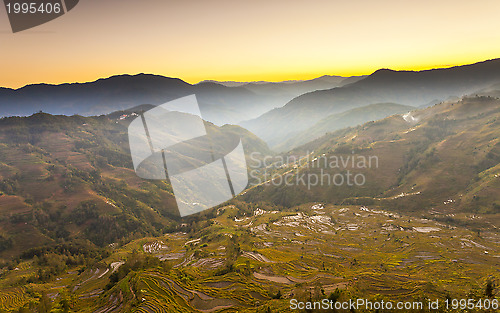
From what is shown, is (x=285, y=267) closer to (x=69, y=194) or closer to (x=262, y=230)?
(x=262, y=230)

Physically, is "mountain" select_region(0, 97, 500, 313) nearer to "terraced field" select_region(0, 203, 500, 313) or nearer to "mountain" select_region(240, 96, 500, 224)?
"terraced field" select_region(0, 203, 500, 313)

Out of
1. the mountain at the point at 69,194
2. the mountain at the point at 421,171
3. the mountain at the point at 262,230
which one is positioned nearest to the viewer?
the mountain at the point at 262,230

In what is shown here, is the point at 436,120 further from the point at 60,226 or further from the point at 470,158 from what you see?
the point at 60,226

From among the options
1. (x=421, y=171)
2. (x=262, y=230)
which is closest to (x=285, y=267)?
(x=262, y=230)

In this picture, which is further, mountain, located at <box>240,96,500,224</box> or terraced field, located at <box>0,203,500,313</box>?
mountain, located at <box>240,96,500,224</box>

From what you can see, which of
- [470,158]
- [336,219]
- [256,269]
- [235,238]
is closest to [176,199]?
[235,238]

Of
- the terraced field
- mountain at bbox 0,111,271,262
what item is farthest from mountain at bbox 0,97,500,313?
mountain at bbox 0,111,271,262

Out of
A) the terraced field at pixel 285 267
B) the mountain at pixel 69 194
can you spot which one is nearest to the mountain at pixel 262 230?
the terraced field at pixel 285 267

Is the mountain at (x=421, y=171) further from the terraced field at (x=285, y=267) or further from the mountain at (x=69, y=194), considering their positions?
the mountain at (x=69, y=194)
